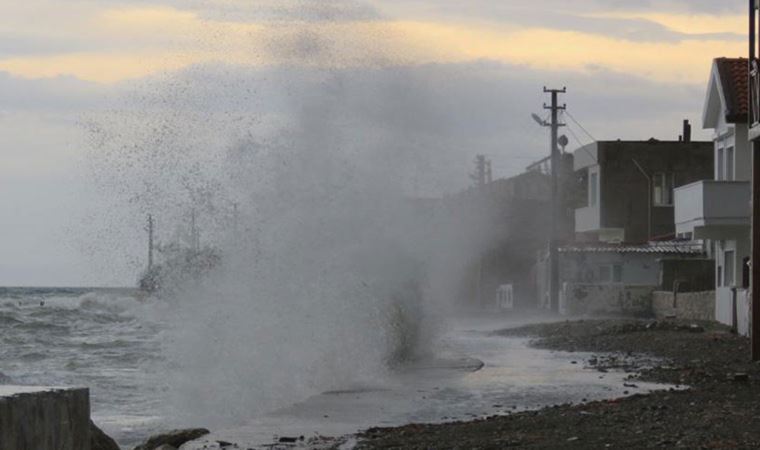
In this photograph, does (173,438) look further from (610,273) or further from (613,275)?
(610,273)

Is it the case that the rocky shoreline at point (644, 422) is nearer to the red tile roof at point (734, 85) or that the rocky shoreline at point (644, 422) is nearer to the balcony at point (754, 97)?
the balcony at point (754, 97)

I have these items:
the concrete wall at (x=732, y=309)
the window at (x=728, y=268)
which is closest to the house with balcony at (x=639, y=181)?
the window at (x=728, y=268)

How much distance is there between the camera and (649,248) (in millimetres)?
58094

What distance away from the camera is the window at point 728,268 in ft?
125

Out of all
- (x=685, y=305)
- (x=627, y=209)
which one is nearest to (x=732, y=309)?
(x=685, y=305)

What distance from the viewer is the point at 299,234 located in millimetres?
29203

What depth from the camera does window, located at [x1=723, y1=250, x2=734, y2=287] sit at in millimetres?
38250

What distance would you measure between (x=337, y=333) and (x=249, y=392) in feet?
13.6

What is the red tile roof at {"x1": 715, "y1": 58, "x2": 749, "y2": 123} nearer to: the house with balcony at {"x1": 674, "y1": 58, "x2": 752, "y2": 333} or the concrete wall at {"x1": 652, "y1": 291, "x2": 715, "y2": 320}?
the house with balcony at {"x1": 674, "y1": 58, "x2": 752, "y2": 333}

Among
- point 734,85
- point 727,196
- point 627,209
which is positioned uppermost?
point 734,85

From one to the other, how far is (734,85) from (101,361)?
1899 cm

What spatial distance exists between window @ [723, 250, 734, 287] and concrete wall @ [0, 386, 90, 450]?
3217 centimetres

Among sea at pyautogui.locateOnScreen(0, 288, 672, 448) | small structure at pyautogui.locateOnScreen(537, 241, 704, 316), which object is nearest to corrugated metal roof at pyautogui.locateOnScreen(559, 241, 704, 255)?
small structure at pyautogui.locateOnScreen(537, 241, 704, 316)

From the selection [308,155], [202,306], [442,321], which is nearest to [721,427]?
[202,306]
